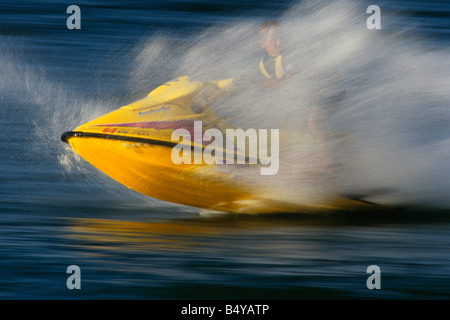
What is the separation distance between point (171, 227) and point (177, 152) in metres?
0.64

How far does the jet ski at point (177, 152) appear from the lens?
7.23m

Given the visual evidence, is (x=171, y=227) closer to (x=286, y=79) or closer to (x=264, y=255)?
(x=264, y=255)

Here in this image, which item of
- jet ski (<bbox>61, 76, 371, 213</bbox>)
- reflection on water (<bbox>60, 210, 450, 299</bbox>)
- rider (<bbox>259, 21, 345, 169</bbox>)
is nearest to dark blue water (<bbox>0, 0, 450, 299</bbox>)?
reflection on water (<bbox>60, 210, 450, 299</bbox>)

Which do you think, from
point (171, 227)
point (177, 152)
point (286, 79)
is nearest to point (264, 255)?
point (171, 227)

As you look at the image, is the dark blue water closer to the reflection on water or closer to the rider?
the reflection on water

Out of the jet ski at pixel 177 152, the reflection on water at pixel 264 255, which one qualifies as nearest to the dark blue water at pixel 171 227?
the reflection on water at pixel 264 255

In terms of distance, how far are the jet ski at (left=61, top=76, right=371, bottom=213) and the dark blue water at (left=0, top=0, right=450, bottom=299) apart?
23cm

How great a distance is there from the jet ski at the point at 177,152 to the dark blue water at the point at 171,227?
0.23 m

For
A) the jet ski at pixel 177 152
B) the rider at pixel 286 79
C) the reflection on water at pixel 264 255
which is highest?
the rider at pixel 286 79

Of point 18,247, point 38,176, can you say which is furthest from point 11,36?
point 18,247

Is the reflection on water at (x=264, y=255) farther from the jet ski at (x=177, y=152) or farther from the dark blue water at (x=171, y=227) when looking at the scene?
the jet ski at (x=177, y=152)

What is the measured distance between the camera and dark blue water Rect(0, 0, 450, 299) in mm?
5418

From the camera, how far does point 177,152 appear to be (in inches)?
283

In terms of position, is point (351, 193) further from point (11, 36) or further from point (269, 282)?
point (11, 36)
